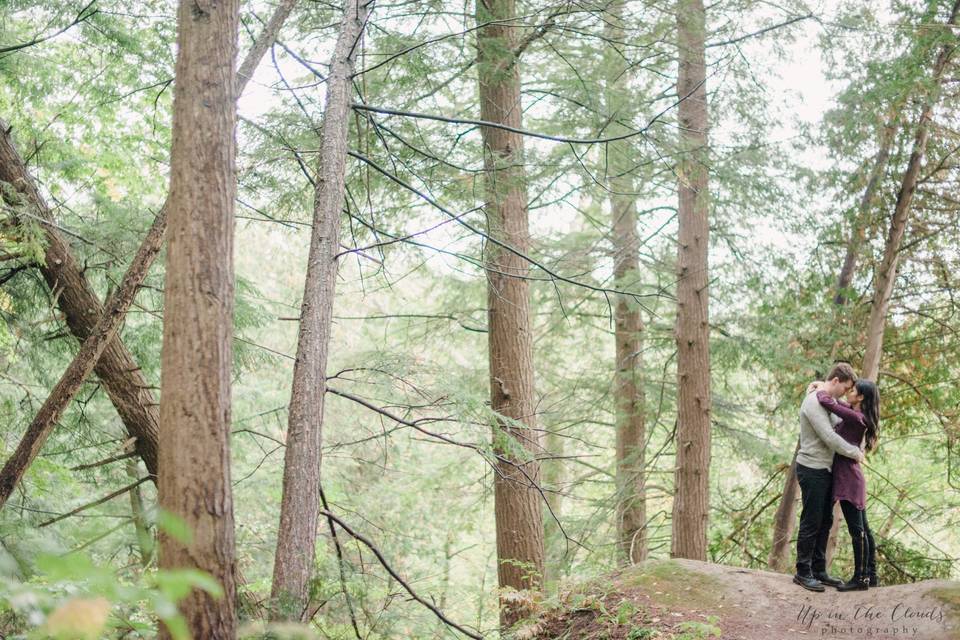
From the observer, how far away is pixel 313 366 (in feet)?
14.7

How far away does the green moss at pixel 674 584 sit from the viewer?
5930 millimetres

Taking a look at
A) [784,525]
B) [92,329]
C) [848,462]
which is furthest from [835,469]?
[92,329]

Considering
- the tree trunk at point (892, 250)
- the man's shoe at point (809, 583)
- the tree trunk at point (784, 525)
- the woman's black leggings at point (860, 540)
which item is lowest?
the tree trunk at point (784, 525)

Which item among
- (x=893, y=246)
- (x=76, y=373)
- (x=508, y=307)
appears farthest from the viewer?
(x=893, y=246)

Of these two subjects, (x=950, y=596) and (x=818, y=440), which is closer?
(x=950, y=596)

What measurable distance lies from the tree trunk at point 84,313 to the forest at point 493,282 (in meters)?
0.03

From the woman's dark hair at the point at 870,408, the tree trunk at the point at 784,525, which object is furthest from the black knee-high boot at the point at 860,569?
the tree trunk at the point at 784,525

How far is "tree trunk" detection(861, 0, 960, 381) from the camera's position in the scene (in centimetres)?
858

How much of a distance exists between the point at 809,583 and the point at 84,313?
20.9ft

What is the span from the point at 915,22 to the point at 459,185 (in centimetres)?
566

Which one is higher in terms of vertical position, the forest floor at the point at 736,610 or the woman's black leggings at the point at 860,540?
the woman's black leggings at the point at 860,540

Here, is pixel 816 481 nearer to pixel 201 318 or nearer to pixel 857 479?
pixel 857 479

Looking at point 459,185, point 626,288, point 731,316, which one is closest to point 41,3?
point 459,185

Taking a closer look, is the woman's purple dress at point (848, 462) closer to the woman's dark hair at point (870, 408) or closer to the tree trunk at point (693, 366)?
the woman's dark hair at point (870, 408)
